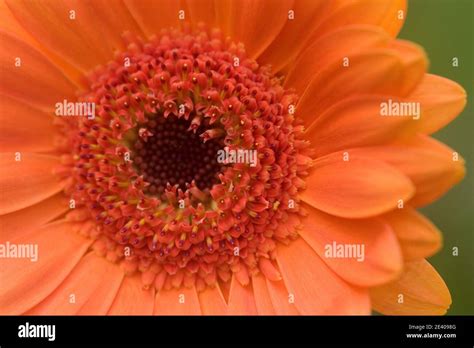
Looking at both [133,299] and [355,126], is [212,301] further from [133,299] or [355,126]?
[355,126]

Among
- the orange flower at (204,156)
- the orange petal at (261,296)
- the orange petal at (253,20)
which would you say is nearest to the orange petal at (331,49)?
the orange flower at (204,156)

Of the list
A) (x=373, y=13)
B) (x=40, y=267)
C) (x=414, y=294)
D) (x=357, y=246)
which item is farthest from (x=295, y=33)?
(x=40, y=267)

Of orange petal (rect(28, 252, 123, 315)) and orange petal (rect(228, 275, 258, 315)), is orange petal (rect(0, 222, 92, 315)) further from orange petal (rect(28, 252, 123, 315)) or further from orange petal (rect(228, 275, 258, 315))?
orange petal (rect(228, 275, 258, 315))

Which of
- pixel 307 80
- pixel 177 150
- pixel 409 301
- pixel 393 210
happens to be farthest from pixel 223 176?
pixel 409 301

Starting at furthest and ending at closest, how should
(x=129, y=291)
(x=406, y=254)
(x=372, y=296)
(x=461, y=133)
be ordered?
(x=461, y=133)
(x=129, y=291)
(x=372, y=296)
(x=406, y=254)

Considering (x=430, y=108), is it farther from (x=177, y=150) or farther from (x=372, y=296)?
(x=177, y=150)

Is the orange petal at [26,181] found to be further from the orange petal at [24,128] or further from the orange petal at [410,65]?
the orange petal at [410,65]
